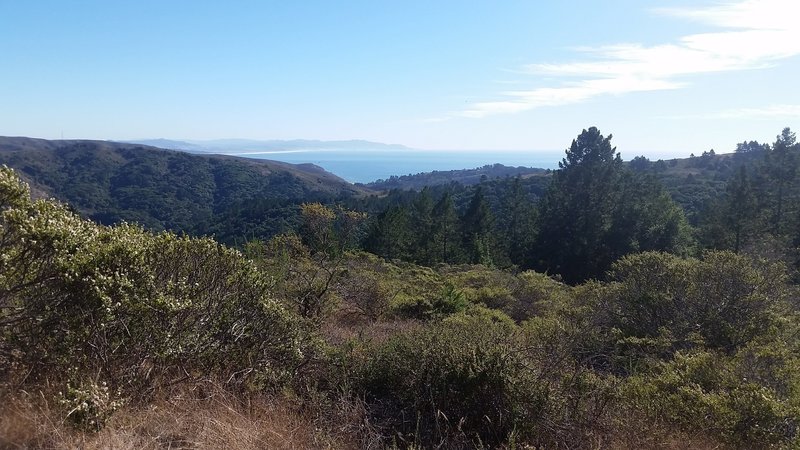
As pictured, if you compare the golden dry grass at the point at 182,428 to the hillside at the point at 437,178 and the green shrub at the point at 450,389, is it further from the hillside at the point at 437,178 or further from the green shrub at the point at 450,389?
the hillside at the point at 437,178

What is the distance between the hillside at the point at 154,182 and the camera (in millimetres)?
107188

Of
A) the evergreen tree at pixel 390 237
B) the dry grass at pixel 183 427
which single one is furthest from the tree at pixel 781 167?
the dry grass at pixel 183 427

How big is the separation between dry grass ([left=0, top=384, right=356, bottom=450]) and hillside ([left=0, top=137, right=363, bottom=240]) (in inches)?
3684

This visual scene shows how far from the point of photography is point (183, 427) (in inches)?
139

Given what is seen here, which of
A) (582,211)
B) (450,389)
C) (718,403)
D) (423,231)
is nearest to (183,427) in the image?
(450,389)

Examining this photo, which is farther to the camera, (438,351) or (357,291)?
(357,291)

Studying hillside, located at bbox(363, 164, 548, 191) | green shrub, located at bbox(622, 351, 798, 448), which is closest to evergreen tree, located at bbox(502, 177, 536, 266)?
green shrub, located at bbox(622, 351, 798, 448)

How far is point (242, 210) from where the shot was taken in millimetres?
77438

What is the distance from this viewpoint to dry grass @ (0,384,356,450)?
3143 mm

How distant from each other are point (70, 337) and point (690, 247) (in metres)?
28.3

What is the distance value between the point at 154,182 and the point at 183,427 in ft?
454

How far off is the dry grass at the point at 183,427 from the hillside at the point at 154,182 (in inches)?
3684

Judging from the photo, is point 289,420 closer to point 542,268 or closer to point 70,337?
point 70,337

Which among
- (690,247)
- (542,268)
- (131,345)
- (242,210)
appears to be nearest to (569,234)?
(542,268)
